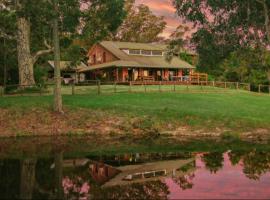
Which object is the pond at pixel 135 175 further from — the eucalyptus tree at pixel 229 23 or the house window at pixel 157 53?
the house window at pixel 157 53

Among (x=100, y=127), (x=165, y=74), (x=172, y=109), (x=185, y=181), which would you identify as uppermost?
(x=165, y=74)

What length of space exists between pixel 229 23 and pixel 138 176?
16581mm

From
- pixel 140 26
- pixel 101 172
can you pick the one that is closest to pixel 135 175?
pixel 101 172

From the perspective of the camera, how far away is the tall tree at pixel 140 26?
106 metres

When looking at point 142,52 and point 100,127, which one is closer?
point 100,127

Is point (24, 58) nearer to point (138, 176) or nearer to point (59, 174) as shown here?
point (59, 174)

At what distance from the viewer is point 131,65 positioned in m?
62.9

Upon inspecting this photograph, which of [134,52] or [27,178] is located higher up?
[134,52]

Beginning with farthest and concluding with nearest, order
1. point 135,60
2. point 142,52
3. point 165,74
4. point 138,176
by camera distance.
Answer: point 142,52, point 165,74, point 135,60, point 138,176

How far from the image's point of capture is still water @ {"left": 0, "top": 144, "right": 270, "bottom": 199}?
11.5m

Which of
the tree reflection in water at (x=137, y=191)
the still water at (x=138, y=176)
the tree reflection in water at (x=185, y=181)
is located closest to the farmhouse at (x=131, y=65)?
the still water at (x=138, y=176)

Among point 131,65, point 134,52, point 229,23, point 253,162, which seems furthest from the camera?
point 134,52

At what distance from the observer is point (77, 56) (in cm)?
3666

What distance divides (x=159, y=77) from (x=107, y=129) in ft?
139
